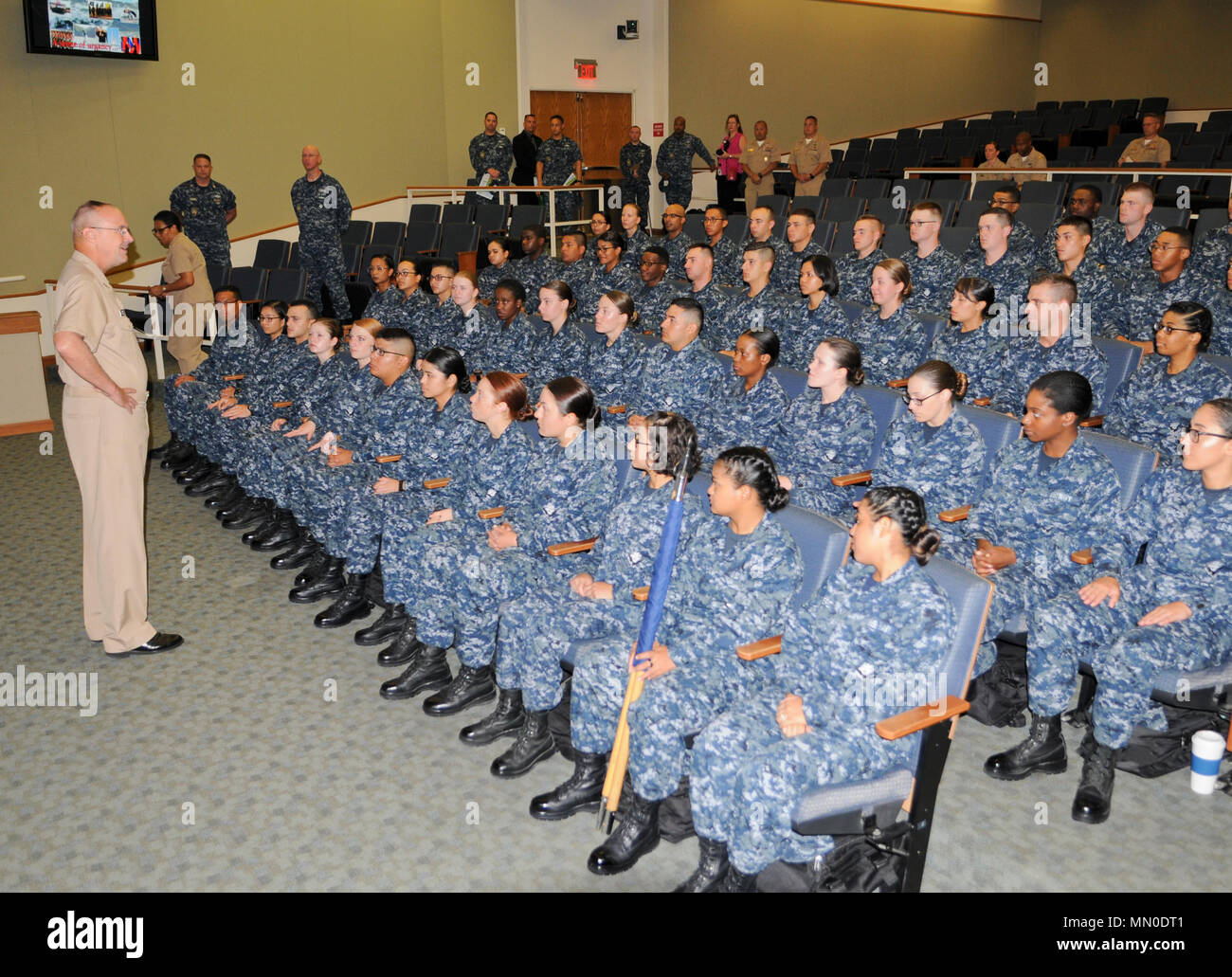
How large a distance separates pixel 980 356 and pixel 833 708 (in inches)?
109

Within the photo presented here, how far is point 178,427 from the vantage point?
21.1 feet

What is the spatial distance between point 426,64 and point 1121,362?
980 centimetres

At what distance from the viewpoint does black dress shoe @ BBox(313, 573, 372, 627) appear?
421 cm

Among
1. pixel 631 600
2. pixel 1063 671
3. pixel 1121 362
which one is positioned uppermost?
pixel 1121 362

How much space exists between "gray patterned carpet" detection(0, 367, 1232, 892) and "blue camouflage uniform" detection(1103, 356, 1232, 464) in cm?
153

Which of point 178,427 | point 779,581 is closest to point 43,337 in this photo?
point 178,427

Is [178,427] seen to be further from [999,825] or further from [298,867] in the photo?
[999,825]

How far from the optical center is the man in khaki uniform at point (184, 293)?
7.61 metres

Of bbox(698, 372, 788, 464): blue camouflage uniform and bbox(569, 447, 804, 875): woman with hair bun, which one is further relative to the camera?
bbox(698, 372, 788, 464): blue camouflage uniform

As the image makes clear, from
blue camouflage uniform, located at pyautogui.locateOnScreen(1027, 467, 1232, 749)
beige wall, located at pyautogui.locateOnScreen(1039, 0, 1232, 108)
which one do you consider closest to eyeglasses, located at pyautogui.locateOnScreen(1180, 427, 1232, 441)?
blue camouflage uniform, located at pyautogui.locateOnScreen(1027, 467, 1232, 749)

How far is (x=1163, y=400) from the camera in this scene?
4.00 meters

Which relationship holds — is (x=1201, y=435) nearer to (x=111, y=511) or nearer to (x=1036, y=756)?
(x=1036, y=756)

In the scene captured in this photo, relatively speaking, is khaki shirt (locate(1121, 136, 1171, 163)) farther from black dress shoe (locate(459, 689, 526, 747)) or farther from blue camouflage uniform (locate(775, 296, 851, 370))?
black dress shoe (locate(459, 689, 526, 747))

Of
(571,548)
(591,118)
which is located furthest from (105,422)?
(591,118)
